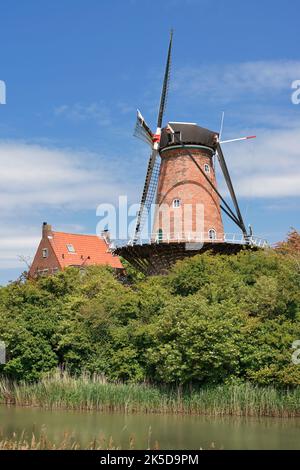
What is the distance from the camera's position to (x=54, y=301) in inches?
991

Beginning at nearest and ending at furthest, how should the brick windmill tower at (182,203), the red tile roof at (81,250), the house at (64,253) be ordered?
the brick windmill tower at (182,203), the house at (64,253), the red tile roof at (81,250)

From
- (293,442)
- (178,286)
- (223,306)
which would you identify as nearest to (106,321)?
(178,286)

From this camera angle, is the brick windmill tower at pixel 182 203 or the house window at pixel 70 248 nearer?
the brick windmill tower at pixel 182 203

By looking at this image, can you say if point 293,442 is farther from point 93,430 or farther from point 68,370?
point 68,370

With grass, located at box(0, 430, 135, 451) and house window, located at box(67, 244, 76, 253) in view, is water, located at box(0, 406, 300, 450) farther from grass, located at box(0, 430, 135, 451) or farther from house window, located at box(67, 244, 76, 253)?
house window, located at box(67, 244, 76, 253)

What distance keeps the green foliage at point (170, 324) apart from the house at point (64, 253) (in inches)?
580

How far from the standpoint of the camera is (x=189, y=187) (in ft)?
98.5

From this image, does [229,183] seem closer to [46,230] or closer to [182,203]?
[182,203]

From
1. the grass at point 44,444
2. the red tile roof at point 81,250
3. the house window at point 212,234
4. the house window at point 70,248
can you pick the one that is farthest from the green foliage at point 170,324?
the house window at point 70,248

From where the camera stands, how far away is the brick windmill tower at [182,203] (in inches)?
1155

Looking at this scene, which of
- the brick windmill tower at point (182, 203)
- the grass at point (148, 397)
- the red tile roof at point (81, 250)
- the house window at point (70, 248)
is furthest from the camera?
the house window at point (70, 248)

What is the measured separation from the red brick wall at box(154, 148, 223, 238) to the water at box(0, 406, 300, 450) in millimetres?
12754

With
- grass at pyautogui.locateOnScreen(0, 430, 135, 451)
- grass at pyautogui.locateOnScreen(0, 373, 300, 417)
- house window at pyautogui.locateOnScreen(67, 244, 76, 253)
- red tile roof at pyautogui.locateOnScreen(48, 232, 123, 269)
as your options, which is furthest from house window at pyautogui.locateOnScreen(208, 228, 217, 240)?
grass at pyautogui.locateOnScreen(0, 430, 135, 451)

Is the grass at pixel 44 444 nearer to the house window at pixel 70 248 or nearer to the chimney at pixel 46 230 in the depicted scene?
the house window at pixel 70 248
